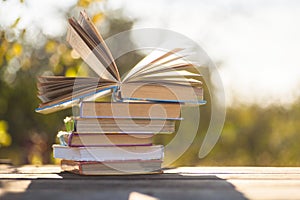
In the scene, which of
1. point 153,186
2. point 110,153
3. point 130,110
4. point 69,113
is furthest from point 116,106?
point 69,113

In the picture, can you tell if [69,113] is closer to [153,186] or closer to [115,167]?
[115,167]

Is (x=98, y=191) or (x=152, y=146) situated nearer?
(x=98, y=191)

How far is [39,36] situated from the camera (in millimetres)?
4770

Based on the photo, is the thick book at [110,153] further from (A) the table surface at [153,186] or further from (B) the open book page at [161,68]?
(B) the open book page at [161,68]

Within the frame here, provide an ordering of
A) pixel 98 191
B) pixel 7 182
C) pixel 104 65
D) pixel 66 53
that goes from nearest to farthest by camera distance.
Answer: pixel 98 191, pixel 7 182, pixel 104 65, pixel 66 53

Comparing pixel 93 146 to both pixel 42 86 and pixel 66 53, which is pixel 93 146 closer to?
pixel 42 86

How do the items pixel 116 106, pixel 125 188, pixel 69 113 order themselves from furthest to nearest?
pixel 69 113
pixel 116 106
pixel 125 188

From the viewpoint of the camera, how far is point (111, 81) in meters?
1.52

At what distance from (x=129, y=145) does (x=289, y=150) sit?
9.94ft

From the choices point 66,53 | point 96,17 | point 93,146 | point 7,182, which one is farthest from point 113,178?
point 66,53

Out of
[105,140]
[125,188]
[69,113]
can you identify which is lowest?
[125,188]

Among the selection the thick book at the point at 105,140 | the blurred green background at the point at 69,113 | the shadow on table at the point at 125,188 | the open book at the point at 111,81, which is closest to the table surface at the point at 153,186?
the shadow on table at the point at 125,188

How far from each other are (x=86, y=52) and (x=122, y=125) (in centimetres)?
25

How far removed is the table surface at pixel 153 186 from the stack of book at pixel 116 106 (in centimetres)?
7
